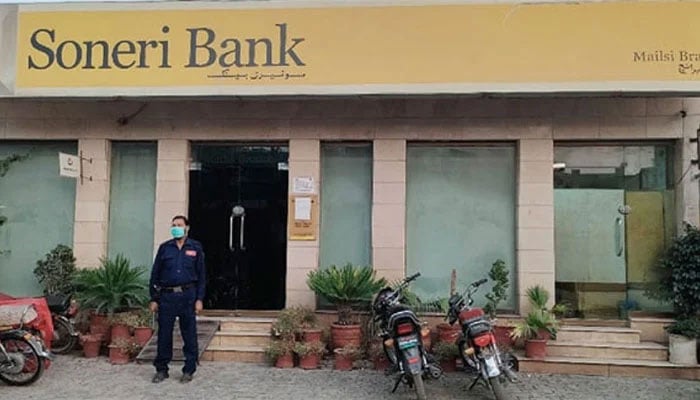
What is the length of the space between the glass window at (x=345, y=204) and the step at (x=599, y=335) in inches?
113

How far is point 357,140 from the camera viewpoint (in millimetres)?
8984

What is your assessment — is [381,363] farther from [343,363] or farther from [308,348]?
[308,348]

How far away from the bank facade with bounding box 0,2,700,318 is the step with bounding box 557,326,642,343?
0.47 m

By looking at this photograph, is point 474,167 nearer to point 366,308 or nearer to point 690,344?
point 366,308

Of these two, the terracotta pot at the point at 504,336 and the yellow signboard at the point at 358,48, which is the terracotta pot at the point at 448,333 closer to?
the terracotta pot at the point at 504,336

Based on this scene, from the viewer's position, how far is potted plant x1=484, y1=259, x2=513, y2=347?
8180 mm

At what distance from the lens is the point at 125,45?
8.25 metres

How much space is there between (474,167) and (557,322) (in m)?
2.44

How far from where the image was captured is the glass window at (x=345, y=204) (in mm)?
9062

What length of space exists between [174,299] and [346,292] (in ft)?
7.06

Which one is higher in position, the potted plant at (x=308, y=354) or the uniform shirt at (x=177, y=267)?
the uniform shirt at (x=177, y=267)

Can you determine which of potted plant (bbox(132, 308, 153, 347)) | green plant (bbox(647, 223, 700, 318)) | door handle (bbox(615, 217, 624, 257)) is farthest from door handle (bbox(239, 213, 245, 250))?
green plant (bbox(647, 223, 700, 318))

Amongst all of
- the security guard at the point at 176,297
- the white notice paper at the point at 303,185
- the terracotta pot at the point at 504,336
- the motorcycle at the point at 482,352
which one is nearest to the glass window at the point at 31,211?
the security guard at the point at 176,297

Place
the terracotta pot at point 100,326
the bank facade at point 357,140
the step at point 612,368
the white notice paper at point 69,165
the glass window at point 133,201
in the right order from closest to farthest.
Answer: the step at point 612,368 → the bank facade at point 357,140 → the terracotta pot at point 100,326 → the white notice paper at point 69,165 → the glass window at point 133,201
